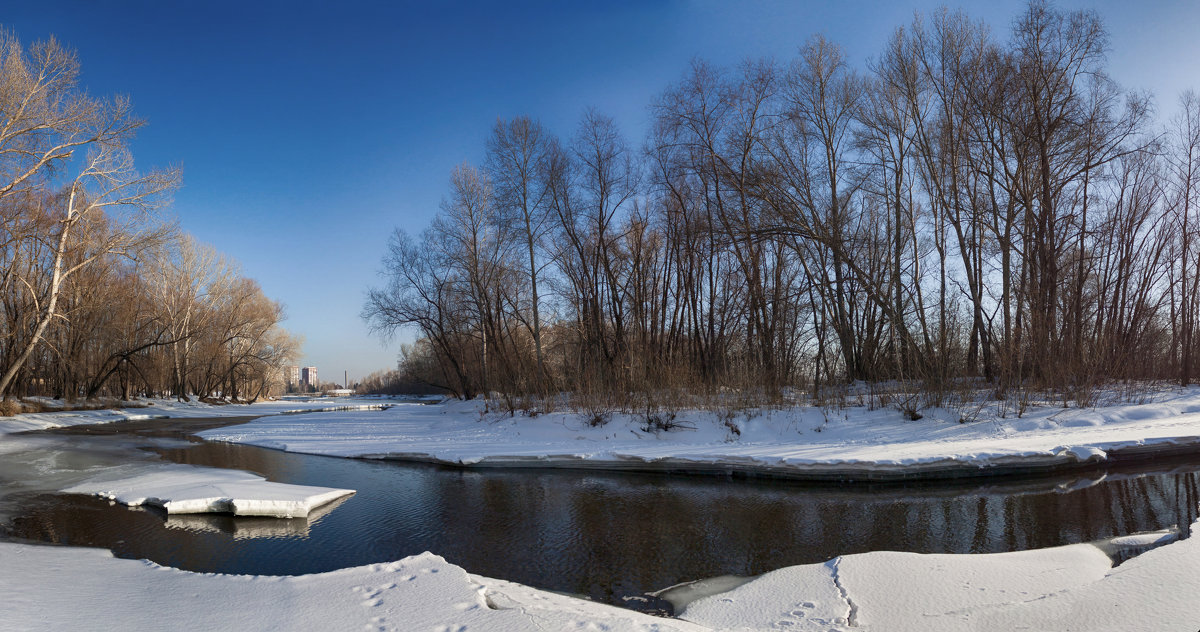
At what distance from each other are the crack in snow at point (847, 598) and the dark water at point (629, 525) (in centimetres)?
57

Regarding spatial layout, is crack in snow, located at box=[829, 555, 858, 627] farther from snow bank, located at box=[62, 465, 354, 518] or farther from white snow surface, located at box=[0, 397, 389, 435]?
white snow surface, located at box=[0, 397, 389, 435]

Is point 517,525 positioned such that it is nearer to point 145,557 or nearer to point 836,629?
point 145,557

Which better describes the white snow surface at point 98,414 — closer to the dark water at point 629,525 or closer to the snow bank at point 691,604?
the dark water at point 629,525

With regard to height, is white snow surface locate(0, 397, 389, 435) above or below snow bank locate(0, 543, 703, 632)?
below

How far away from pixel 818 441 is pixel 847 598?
26.9 feet

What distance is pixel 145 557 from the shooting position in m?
6.09

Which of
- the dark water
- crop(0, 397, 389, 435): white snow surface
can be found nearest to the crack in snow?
the dark water

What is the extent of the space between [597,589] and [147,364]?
132ft

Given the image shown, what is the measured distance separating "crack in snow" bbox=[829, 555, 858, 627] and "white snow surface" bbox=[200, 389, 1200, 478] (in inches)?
193

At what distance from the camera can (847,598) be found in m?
4.57

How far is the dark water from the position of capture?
593cm

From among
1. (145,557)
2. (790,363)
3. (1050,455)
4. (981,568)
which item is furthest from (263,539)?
(790,363)

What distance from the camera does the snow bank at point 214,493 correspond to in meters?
8.09

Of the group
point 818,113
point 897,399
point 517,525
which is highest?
point 818,113
